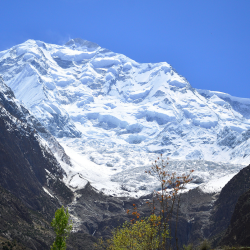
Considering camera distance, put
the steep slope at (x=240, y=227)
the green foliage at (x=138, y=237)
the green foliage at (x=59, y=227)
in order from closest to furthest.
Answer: the green foliage at (x=138, y=237) < the green foliage at (x=59, y=227) < the steep slope at (x=240, y=227)

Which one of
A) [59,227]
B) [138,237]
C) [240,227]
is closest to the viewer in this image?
[138,237]

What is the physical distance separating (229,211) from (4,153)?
12863 centimetres

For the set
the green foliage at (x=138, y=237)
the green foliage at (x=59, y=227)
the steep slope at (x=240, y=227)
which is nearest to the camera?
the green foliage at (x=138, y=237)

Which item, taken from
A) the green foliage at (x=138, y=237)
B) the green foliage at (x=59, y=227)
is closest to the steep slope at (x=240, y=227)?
the green foliage at (x=59, y=227)

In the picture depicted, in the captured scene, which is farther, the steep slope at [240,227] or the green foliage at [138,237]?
the steep slope at [240,227]

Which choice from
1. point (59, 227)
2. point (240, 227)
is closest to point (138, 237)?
point (59, 227)

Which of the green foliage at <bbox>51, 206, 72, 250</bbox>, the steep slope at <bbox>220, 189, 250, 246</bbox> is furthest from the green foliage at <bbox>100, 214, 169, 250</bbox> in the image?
the steep slope at <bbox>220, 189, 250, 246</bbox>

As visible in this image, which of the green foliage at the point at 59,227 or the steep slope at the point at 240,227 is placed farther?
the steep slope at the point at 240,227

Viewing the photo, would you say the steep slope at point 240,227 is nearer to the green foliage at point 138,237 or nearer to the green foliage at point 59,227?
the green foliage at point 59,227

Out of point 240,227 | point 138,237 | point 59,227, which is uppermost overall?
point 240,227

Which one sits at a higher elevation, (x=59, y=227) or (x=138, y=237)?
(x=59, y=227)

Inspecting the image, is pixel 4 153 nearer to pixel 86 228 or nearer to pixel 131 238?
pixel 86 228

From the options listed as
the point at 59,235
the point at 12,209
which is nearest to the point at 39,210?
the point at 12,209

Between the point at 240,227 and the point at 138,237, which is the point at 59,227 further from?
the point at 240,227
